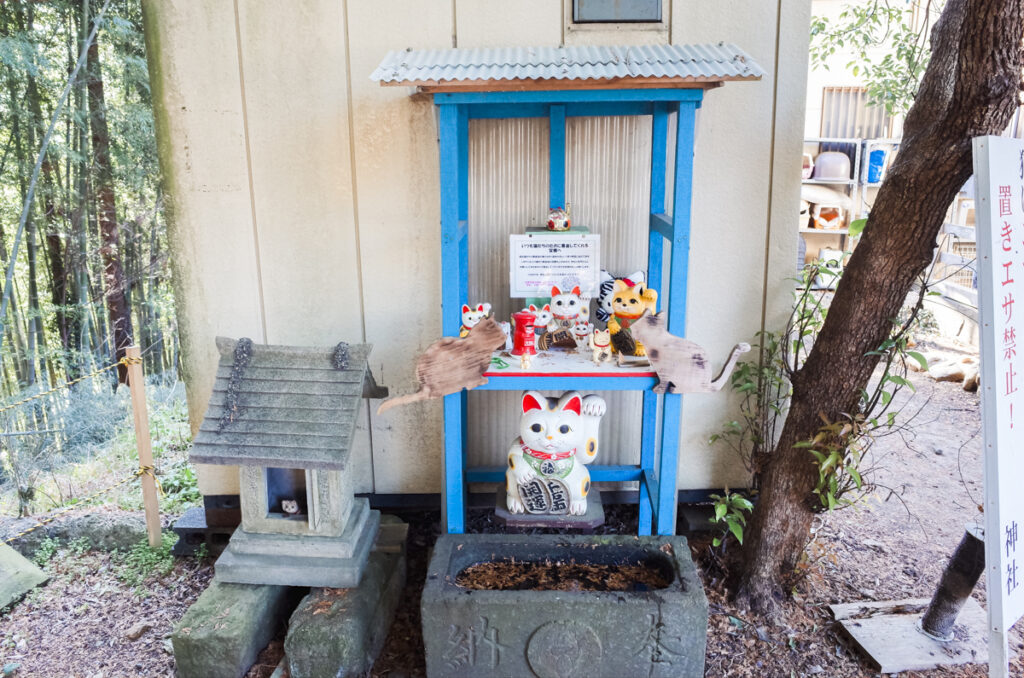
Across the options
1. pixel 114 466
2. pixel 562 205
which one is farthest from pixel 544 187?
pixel 114 466

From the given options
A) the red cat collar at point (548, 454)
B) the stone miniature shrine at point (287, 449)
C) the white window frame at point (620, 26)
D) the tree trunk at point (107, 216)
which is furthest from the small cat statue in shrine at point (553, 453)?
the tree trunk at point (107, 216)

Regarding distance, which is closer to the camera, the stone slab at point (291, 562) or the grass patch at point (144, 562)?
the stone slab at point (291, 562)

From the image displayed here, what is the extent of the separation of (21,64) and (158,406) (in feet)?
9.33

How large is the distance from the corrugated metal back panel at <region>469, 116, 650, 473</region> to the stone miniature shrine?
3.03 feet

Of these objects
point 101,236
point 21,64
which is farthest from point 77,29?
point 101,236

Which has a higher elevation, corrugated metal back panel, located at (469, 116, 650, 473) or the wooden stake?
corrugated metal back panel, located at (469, 116, 650, 473)

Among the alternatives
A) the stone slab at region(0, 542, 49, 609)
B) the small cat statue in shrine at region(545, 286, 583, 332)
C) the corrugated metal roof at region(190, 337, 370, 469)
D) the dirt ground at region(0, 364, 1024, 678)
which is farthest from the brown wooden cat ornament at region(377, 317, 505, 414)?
the stone slab at region(0, 542, 49, 609)

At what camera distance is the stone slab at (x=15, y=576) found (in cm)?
375

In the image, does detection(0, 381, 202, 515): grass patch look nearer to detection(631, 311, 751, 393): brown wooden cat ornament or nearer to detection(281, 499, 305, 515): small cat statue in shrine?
detection(281, 499, 305, 515): small cat statue in shrine

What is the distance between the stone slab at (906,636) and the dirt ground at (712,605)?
49mm

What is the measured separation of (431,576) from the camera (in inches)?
115

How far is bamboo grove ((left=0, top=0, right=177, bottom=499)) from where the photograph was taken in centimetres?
493

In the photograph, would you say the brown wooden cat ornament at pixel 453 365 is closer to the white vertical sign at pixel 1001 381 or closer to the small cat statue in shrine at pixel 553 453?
the small cat statue in shrine at pixel 553 453

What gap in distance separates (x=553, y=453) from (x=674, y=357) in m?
0.72
